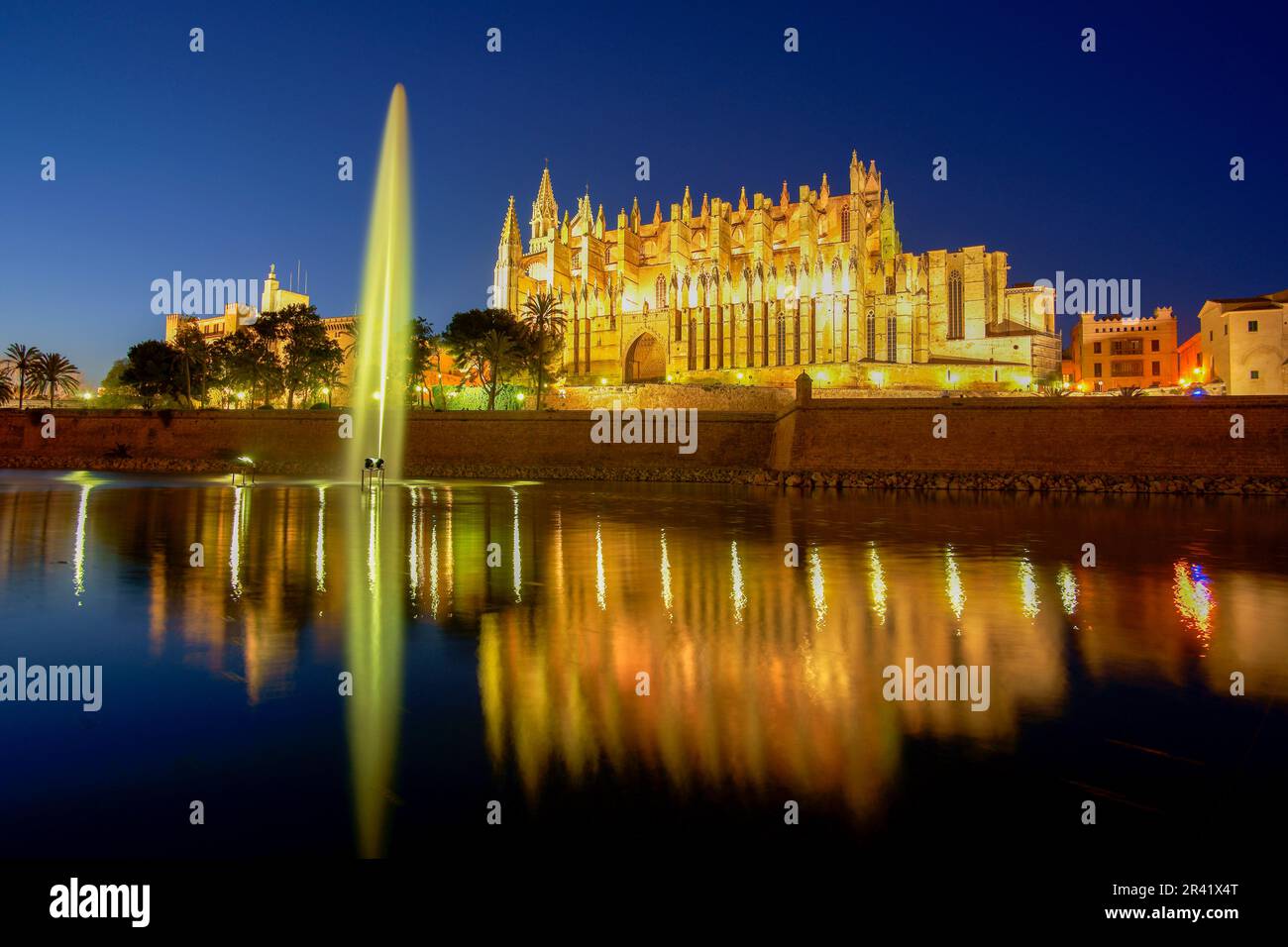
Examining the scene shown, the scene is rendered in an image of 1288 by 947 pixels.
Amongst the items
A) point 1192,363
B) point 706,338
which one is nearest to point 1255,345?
point 1192,363

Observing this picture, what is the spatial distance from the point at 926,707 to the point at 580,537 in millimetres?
8853

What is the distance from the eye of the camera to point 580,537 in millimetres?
13188

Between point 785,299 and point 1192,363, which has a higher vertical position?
point 785,299

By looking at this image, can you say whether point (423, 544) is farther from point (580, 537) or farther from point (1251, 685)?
point (1251, 685)

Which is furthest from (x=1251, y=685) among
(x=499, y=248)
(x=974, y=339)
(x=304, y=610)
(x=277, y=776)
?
(x=499, y=248)

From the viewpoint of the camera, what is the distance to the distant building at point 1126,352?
5953 centimetres

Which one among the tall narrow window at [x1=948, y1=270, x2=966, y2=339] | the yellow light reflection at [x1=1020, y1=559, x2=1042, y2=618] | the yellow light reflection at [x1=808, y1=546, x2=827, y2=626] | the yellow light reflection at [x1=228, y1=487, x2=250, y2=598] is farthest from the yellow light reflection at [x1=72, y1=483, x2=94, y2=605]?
the tall narrow window at [x1=948, y1=270, x2=966, y2=339]

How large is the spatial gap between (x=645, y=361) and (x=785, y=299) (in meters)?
14.6

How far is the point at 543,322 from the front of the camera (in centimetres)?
5512

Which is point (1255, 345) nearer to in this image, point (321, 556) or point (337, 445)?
point (337, 445)

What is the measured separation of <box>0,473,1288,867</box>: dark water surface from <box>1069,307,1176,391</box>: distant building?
57183 mm

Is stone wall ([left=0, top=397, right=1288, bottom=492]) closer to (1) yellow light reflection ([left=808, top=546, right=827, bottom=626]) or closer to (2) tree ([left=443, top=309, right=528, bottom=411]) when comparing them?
(2) tree ([left=443, top=309, right=528, bottom=411])

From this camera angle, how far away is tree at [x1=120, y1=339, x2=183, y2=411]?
53.6m

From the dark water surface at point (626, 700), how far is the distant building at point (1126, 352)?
5718 centimetres
